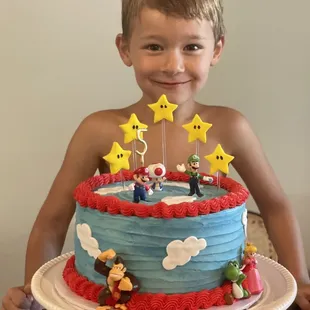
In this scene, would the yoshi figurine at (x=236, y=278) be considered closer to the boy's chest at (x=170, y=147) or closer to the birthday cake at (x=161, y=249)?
the birthday cake at (x=161, y=249)

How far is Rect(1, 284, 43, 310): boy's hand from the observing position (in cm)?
116

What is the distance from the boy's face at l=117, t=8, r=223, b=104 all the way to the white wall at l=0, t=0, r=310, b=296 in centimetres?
53

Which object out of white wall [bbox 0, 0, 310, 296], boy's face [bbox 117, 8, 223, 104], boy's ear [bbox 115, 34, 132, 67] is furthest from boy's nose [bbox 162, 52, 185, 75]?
white wall [bbox 0, 0, 310, 296]

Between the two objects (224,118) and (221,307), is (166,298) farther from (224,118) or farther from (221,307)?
(224,118)

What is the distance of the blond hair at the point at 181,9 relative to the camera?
1.23 m

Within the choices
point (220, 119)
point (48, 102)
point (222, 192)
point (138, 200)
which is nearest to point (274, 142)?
point (220, 119)

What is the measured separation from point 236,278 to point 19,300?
0.48 metres

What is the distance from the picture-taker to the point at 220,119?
57.2 inches

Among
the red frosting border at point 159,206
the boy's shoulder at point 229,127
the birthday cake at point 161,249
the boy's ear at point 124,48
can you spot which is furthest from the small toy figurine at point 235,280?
the boy's ear at point 124,48

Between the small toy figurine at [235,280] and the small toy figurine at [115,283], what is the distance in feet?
0.51

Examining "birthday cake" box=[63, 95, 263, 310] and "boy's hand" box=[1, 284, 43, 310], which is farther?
"boy's hand" box=[1, 284, 43, 310]

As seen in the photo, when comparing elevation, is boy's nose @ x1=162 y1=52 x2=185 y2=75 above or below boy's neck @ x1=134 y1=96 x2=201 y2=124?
above

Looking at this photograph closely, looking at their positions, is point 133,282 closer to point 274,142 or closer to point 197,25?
point 197,25

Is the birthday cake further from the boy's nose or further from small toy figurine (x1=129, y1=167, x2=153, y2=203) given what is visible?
the boy's nose
